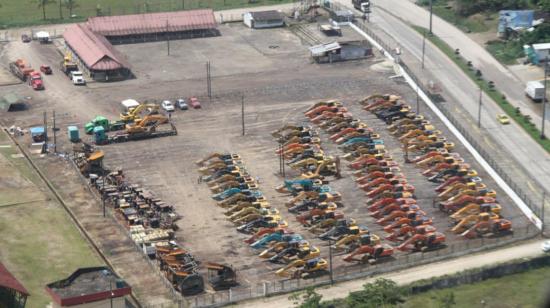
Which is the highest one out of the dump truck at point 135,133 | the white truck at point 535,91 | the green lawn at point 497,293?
the white truck at point 535,91

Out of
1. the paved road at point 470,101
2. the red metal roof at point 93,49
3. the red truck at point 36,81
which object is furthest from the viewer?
the red metal roof at point 93,49

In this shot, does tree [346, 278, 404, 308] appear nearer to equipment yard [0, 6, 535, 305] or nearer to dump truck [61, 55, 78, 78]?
equipment yard [0, 6, 535, 305]

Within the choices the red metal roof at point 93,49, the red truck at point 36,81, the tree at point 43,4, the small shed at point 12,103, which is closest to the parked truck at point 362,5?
the red metal roof at point 93,49

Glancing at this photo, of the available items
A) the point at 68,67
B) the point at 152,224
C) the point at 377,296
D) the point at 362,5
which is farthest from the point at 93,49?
the point at 377,296

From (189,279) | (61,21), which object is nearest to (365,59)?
(61,21)

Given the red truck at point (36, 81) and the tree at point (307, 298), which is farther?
the red truck at point (36, 81)

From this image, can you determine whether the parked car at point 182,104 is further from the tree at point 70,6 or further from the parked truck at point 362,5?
the tree at point 70,6

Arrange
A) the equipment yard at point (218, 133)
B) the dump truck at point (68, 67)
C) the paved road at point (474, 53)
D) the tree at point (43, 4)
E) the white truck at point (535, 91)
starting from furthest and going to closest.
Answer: the tree at point (43, 4) → the dump truck at point (68, 67) → the paved road at point (474, 53) → the white truck at point (535, 91) → the equipment yard at point (218, 133)

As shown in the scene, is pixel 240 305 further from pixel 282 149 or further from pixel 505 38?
pixel 505 38

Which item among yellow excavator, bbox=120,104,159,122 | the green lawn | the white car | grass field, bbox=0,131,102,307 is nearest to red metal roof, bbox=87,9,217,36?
the white car
